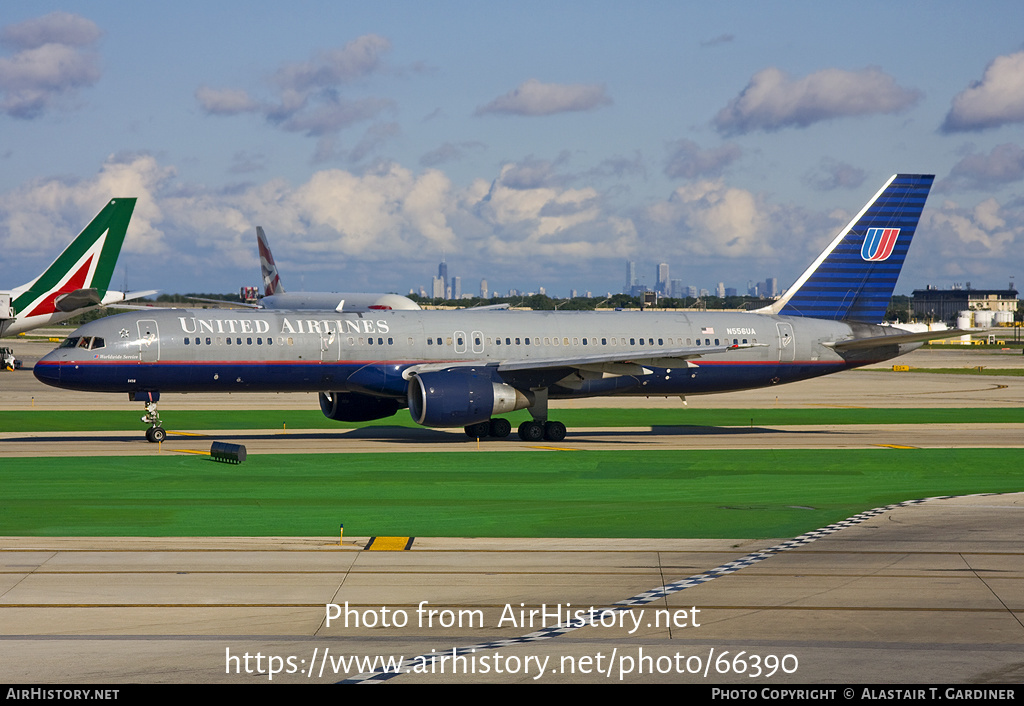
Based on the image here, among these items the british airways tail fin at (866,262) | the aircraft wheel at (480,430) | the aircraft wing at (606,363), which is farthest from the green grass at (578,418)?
the aircraft wing at (606,363)

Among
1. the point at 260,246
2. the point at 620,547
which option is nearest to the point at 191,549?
the point at 620,547

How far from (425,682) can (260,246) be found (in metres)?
107

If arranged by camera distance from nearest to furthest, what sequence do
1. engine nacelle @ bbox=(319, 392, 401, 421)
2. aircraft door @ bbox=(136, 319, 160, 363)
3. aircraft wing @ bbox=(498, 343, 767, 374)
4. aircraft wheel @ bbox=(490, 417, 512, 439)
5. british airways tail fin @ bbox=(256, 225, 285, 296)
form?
aircraft door @ bbox=(136, 319, 160, 363) < aircraft wing @ bbox=(498, 343, 767, 374) < aircraft wheel @ bbox=(490, 417, 512, 439) < engine nacelle @ bbox=(319, 392, 401, 421) < british airways tail fin @ bbox=(256, 225, 285, 296)

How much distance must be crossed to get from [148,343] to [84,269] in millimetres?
33523

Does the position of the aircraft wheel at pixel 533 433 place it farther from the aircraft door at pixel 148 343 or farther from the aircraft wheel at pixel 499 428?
the aircraft door at pixel 148 343

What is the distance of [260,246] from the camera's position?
115m

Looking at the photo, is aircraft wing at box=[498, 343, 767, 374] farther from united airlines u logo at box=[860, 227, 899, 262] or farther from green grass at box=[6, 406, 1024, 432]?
united airlines u logo at box=[860, 227, 899, 262]

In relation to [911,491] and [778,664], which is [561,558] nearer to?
[778,664]

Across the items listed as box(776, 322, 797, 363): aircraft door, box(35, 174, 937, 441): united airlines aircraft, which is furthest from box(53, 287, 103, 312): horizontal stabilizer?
box(776, 322, 797, 363): aircraft door

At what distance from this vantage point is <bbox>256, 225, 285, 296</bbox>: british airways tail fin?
114 m

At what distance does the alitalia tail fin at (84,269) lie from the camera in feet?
214

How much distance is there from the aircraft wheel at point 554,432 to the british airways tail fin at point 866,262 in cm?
1148

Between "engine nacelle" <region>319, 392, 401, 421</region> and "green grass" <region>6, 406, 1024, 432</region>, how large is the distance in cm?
348

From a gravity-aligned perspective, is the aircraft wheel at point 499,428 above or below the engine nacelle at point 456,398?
below
